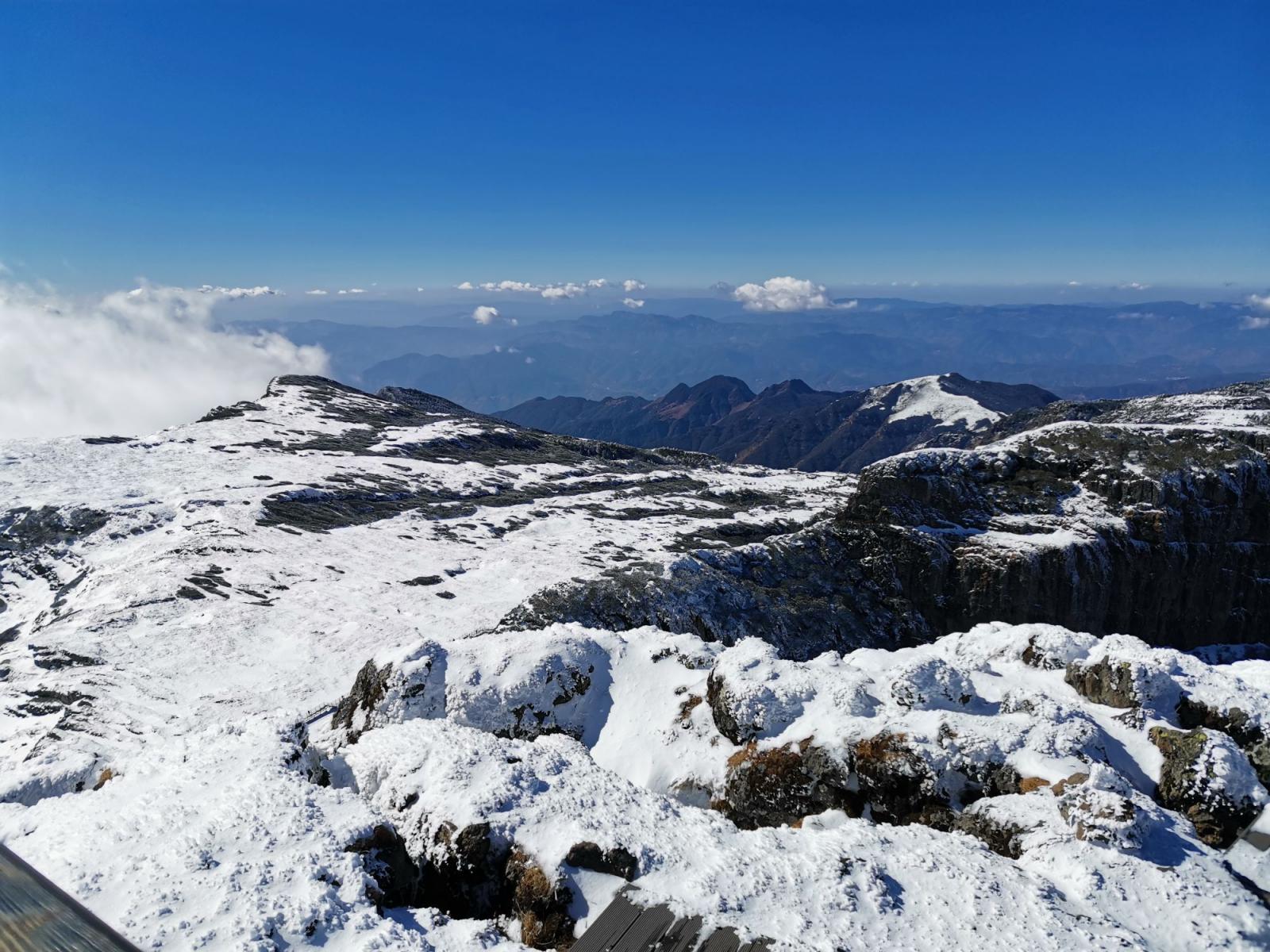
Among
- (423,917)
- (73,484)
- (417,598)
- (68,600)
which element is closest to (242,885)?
(423,917)

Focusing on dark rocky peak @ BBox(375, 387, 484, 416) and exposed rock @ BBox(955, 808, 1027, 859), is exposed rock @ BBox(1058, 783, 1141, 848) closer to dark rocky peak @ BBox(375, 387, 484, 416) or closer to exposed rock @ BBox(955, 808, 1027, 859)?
exposed rock @ BBox(955, 808, 1027, 859)

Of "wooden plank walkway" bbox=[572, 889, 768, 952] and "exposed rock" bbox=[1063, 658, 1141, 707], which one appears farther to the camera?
"exposed rock" bbox=[1063, 658, 1141, 707]

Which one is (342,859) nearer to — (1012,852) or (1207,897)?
(1012,852)

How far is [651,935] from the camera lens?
12.5m

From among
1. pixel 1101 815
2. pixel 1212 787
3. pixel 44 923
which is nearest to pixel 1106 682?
pixel 1212 787

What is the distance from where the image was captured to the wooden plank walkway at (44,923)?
88.4 inches

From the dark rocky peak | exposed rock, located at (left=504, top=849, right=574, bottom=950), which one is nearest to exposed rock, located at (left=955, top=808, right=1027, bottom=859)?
exposed rock, located at (left=504, top=849, right=574, bottom=950)

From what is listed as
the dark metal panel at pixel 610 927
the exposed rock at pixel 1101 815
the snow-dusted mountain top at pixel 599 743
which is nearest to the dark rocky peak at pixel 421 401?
the snow-dusted mountain top at pixel 599 743

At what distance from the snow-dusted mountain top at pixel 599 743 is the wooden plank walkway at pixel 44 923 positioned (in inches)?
472

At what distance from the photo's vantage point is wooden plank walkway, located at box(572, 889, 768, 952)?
1212cm

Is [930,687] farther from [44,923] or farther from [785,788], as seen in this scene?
[44,923]

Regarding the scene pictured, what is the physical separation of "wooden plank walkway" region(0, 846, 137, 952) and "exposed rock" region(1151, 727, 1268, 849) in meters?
24.1

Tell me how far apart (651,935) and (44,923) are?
1282 centimetres

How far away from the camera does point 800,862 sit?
1458cm
